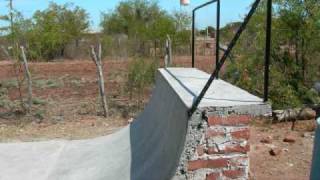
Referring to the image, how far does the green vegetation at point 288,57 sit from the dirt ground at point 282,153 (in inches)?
38.9

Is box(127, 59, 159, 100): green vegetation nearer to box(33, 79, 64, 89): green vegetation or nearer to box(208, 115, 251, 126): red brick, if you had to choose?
box(33, 79, 64, 89): green vegetation

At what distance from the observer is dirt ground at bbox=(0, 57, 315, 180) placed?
17.4 ft

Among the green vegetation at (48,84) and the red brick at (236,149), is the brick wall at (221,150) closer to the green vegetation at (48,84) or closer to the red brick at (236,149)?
the red brick at (236,149)

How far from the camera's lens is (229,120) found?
3.35m

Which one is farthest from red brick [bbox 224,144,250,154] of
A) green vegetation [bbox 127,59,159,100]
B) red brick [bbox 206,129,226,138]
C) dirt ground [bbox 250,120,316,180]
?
green vegetation [bbox 127,59,159,100]

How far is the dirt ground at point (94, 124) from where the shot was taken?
5.31 m

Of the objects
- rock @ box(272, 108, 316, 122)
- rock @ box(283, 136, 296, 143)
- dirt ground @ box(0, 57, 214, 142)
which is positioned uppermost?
rock @ box(272, 108, 316, 122)

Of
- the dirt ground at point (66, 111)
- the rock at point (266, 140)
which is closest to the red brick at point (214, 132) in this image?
the rock at point (266, 140)

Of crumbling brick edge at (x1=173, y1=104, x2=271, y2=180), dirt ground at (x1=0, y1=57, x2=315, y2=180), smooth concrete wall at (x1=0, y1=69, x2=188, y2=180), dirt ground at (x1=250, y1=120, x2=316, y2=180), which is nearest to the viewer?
crumbling brick edge at (x1=173, y1=104, x2=271, y2=180)

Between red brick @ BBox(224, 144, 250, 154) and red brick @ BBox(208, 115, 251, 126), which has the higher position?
red brick @ BBox(208, 115, 251, 126)

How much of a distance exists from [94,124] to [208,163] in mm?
5609

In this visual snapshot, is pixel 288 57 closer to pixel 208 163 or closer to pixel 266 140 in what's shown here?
pixel 266 140

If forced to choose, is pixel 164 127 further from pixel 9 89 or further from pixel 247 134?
pixel 9 89

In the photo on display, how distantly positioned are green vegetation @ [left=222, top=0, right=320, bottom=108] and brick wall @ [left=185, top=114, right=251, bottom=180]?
4.99 m
